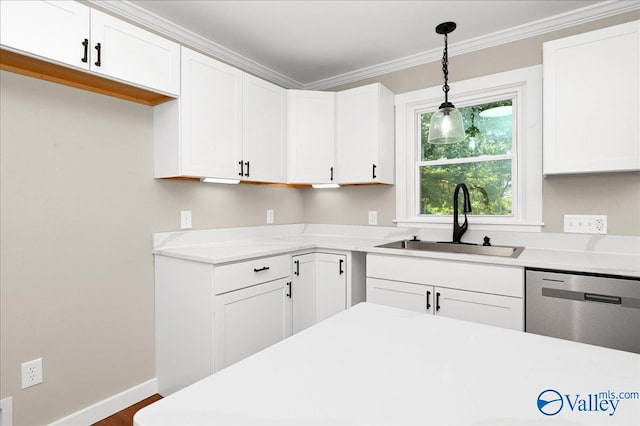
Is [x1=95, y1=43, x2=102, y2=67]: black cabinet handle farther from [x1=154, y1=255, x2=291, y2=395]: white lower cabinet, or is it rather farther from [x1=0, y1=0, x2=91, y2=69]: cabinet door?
[x1=154, y1=255, x2=291, y2=395]: white lower cabinet

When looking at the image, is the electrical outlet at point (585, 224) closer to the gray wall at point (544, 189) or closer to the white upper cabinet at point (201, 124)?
the gray wall at point (544, 189)

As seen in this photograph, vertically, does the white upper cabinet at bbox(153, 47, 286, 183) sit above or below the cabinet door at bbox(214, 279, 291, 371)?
above

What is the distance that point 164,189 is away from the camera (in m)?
2.46

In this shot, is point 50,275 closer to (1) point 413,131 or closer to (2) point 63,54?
(2) point 63,54

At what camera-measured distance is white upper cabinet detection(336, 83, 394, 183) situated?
114 inches

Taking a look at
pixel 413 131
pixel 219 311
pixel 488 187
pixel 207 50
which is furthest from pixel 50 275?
pixel 488 187

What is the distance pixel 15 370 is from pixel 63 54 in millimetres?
1648

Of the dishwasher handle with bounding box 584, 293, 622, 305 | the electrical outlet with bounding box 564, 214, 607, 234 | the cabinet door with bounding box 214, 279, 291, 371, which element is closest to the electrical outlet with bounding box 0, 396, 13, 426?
the cabinet door with bounding box 214, 279, 291, 371

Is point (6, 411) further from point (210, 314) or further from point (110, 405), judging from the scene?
point (210, 314)

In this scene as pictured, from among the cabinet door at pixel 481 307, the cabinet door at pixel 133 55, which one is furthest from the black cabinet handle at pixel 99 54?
the cabinet door at pixel 481 307

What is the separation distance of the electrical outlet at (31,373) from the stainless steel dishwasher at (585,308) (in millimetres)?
2739

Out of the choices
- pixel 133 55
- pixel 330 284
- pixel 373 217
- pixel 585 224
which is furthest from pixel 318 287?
pixel 133 55

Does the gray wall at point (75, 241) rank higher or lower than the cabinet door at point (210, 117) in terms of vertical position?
lower

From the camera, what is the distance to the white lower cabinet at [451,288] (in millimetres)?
2009
